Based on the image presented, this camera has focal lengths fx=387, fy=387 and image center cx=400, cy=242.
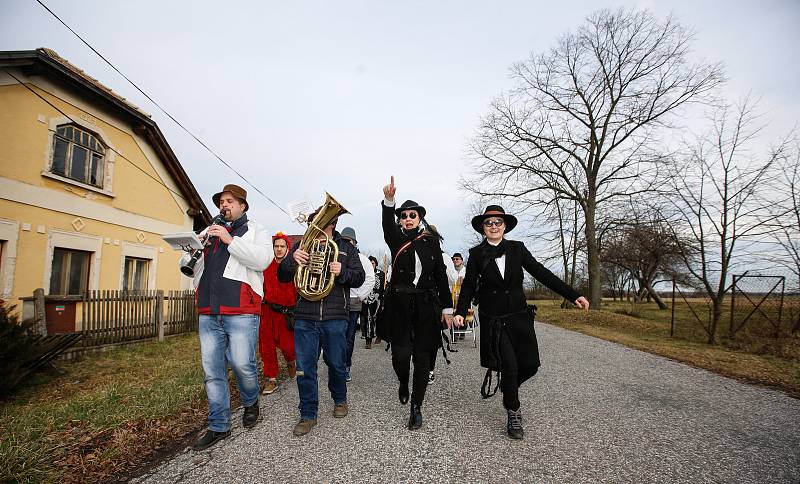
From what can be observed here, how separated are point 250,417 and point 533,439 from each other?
9.12 ft

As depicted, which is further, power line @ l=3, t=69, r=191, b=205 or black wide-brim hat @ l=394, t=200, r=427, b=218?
power line @ l=3, t=69, r=191, b=205

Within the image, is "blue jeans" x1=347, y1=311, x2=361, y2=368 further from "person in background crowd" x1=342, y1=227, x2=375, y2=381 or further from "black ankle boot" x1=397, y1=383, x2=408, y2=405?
"black ankle boot" x1=397, y1=383, x2=408, y2=405

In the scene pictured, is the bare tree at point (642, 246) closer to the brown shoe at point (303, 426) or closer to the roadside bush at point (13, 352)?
the brown shoe at point (303, 426)

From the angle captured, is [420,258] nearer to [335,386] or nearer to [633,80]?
[335,386]

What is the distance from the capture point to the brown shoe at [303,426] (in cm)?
368

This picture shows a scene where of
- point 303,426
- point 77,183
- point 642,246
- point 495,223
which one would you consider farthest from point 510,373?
point 642,246

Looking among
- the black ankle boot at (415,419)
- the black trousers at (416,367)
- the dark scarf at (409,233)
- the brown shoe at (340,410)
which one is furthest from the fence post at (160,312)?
the black ankle boot at (415,419)

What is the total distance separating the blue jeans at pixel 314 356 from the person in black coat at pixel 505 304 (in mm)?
1257

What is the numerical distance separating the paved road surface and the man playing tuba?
0.32 meters

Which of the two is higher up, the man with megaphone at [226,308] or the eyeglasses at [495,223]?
the eyeglasses at [495,223]

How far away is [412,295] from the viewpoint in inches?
167

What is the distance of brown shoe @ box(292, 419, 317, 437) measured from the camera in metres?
3.68

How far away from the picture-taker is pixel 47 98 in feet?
31.0

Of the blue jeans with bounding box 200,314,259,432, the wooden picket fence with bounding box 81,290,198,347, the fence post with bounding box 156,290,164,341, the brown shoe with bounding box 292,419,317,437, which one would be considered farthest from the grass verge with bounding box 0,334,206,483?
the fence post with bounding box 156,290,164,341
